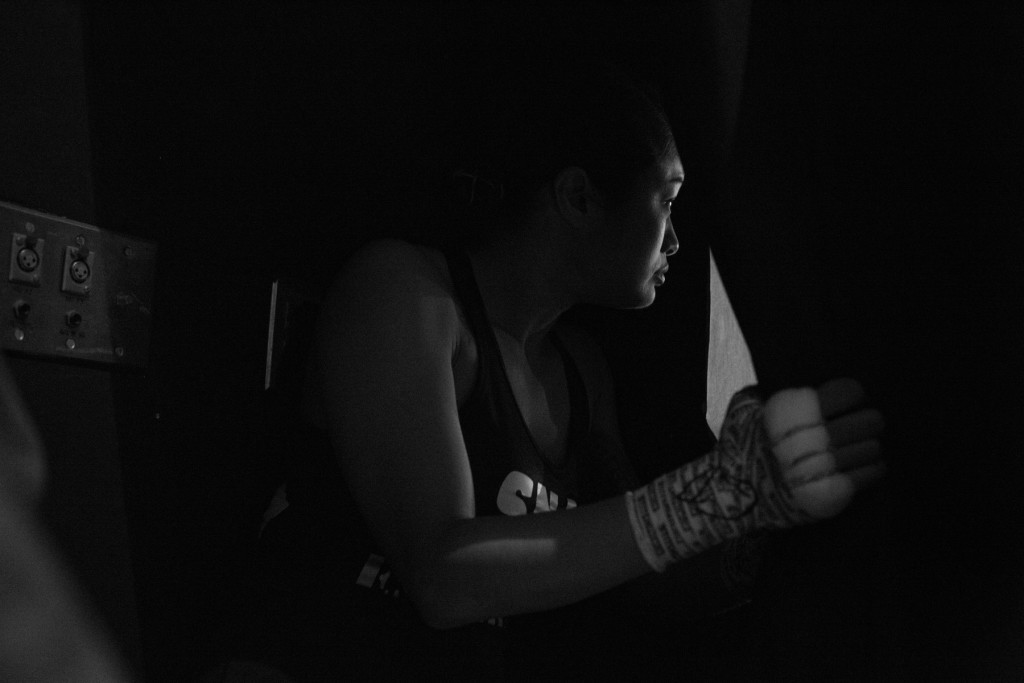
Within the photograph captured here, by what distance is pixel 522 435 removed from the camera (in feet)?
3.27

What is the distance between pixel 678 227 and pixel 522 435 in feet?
1.25

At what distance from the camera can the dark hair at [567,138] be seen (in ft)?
3.30

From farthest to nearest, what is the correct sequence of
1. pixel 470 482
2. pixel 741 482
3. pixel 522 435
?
pixel 522 435
pixel 470 482
pixel 741 482

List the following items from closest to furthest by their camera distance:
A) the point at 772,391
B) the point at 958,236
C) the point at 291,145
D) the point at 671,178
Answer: the point at 958,236, the point at 772,391, the point at 671,178, the point at 291,145

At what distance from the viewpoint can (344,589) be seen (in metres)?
0.92

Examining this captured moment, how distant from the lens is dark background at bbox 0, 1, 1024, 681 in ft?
2.28

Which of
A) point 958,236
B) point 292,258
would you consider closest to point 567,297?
point 292,258

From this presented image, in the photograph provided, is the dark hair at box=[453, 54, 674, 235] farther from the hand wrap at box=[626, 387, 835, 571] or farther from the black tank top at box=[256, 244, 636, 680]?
the hand wrap at box=[626, 387, 835, 571]

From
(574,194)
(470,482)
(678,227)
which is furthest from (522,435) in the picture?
(678,227)

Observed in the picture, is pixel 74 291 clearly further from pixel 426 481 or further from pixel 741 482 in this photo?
pixel 741 482

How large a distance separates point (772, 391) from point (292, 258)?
2.04 ft

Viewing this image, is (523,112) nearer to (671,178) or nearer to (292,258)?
(671,178)

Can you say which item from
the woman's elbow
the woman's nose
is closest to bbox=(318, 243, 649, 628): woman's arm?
the woman's elbow

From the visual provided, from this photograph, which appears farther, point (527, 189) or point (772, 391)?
point (527, 189)
